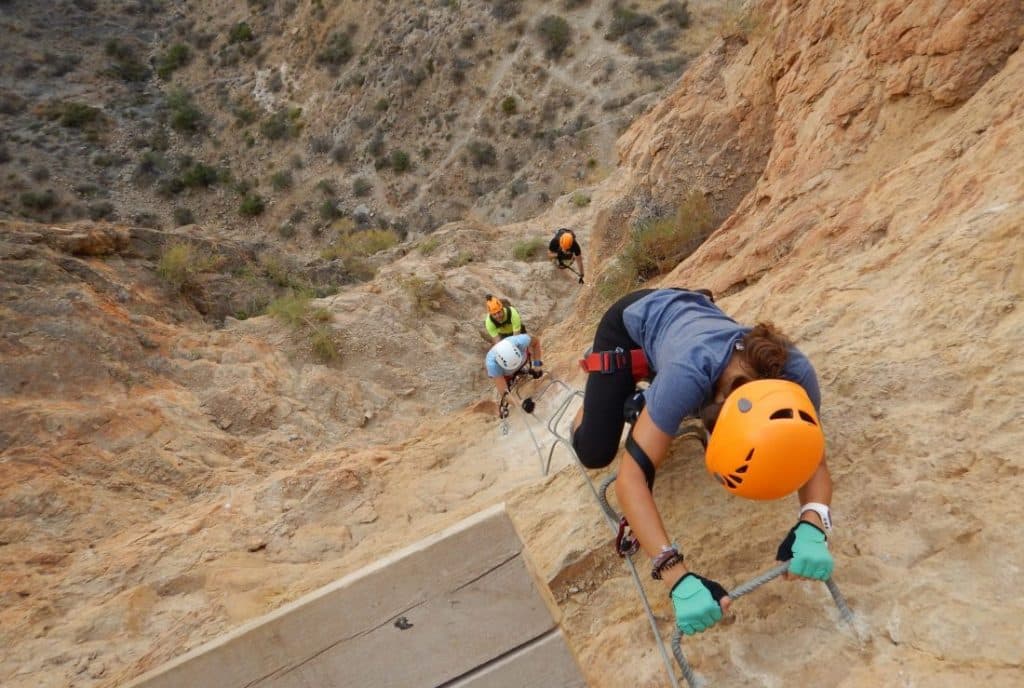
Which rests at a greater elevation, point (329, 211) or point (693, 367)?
point (329, 211)

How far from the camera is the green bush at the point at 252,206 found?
23.9 meters

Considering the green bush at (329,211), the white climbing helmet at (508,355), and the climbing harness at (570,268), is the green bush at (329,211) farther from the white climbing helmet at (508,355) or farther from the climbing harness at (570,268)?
the white climbing helmet at (508,355)

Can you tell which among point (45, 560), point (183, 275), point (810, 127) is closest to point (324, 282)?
point (183, 275)

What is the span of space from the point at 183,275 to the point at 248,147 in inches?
788

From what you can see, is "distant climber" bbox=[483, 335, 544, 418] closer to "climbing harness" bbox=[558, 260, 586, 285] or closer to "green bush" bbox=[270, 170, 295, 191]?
"climbing harness" bbox=[558, 260, 586, 285]

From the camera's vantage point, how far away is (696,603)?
193 centimetres

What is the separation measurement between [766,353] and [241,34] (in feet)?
111

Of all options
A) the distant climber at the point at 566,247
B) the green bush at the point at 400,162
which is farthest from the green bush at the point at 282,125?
the distant climber at the point at 566,247

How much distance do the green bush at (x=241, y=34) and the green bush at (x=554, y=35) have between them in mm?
16049

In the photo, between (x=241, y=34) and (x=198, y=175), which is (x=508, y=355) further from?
(x=241, y=34)

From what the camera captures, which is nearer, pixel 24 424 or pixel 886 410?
pixel 886 410

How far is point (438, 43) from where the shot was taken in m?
23.6

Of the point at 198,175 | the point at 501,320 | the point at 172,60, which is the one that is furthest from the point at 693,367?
the point at 172,60

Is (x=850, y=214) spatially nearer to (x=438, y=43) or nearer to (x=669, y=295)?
(x=669, y=295)
